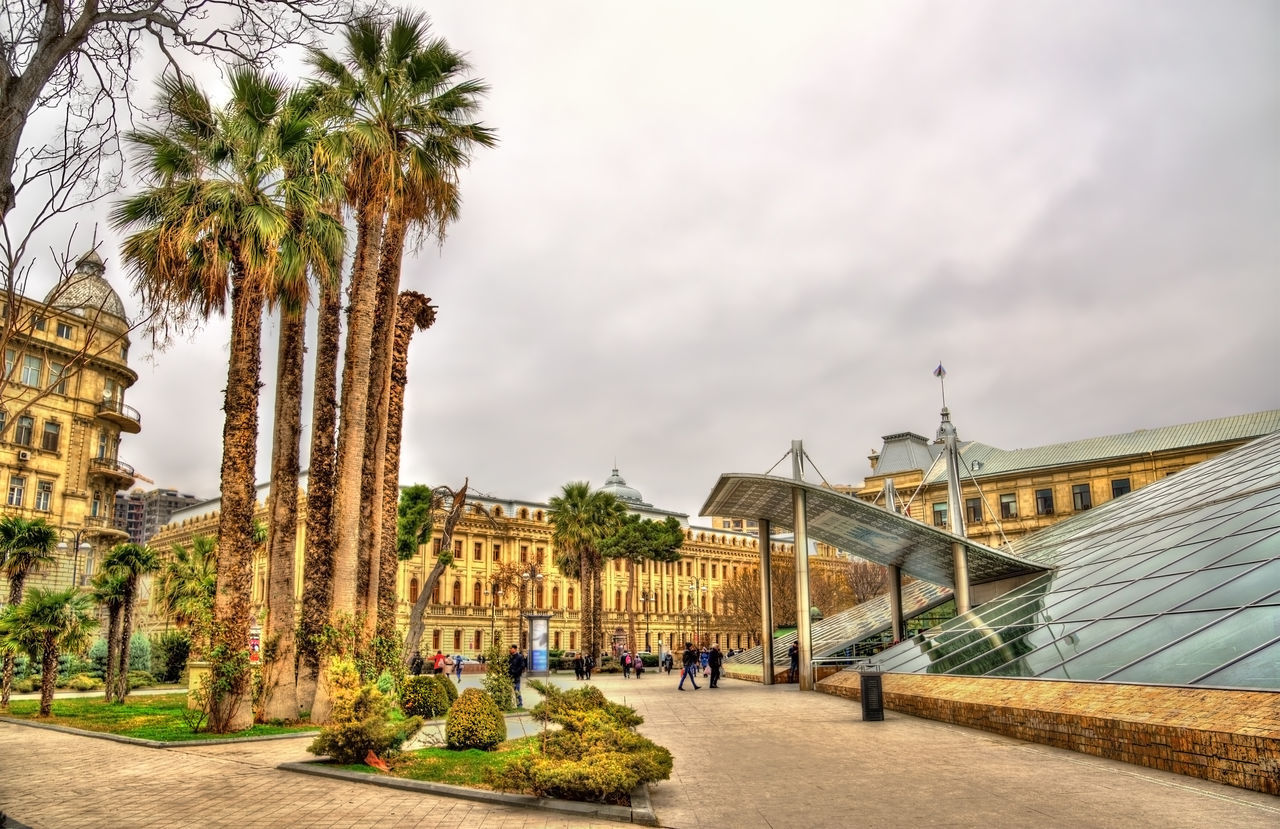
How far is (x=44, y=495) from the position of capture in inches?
1983

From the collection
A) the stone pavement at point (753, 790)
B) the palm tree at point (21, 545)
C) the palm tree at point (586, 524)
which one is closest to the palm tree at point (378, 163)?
the stone pavement at point (753, 790)

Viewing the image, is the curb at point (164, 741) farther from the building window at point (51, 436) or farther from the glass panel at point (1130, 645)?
the building window at point (51, 436)

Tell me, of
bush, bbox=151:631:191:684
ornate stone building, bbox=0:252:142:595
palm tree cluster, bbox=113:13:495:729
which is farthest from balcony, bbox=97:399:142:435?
palm tree cluster, bbox=113:13:495:729

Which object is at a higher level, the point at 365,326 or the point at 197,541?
the point at 365,326

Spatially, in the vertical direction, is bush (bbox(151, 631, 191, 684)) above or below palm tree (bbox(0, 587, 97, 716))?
below

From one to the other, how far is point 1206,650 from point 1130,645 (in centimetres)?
175

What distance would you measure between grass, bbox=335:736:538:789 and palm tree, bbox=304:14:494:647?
672 cm

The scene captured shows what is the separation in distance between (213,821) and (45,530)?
2311cm

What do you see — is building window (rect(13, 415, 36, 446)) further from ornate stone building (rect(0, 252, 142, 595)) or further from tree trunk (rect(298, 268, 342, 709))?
tree trunk (rect(298, 268, 342, 709))

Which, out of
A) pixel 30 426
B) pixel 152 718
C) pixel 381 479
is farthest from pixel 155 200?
pixel 30 426

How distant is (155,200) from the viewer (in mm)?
18406

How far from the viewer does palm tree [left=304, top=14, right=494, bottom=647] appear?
2011 cm

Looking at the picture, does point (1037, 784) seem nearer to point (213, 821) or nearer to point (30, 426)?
point (213, 821)

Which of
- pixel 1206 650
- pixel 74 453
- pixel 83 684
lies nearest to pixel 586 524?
pixel 83 684
